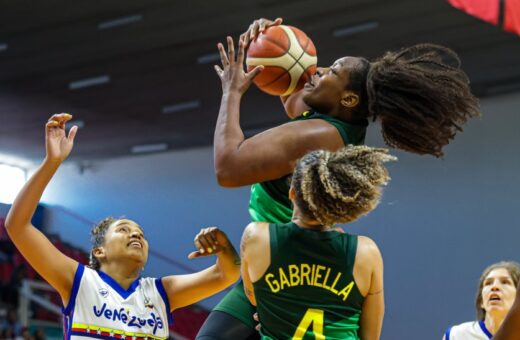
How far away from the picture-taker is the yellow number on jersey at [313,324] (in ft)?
7.29

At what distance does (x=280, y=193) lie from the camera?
2.78m

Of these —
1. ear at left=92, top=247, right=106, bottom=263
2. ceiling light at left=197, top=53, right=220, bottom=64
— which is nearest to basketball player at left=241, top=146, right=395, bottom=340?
ear at left=92, top=247, right=106, bottom=263

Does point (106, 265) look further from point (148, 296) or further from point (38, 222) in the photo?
point (38, 222)

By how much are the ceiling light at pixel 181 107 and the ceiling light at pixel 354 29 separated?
11.4 ft

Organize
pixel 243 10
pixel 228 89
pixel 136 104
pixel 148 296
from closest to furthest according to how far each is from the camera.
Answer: pixel 228 89
pixel 148 296
pixel 243 10
pixel 136 104

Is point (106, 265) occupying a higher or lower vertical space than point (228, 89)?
lower

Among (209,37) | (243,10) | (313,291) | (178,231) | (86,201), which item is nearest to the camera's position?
(313,291)

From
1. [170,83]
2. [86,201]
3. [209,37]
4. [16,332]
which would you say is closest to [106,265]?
[209,37]

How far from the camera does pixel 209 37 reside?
10312 mm

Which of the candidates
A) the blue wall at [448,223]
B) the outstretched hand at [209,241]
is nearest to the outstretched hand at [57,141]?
the outstretched hand at [209,241]

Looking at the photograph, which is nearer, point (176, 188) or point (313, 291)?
point (313, 291)

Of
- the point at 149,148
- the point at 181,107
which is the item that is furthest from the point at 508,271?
the point at 149,148

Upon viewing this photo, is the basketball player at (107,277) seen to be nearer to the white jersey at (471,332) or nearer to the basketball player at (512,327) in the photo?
the basketball player at (512,327)

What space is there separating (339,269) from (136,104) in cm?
1105
